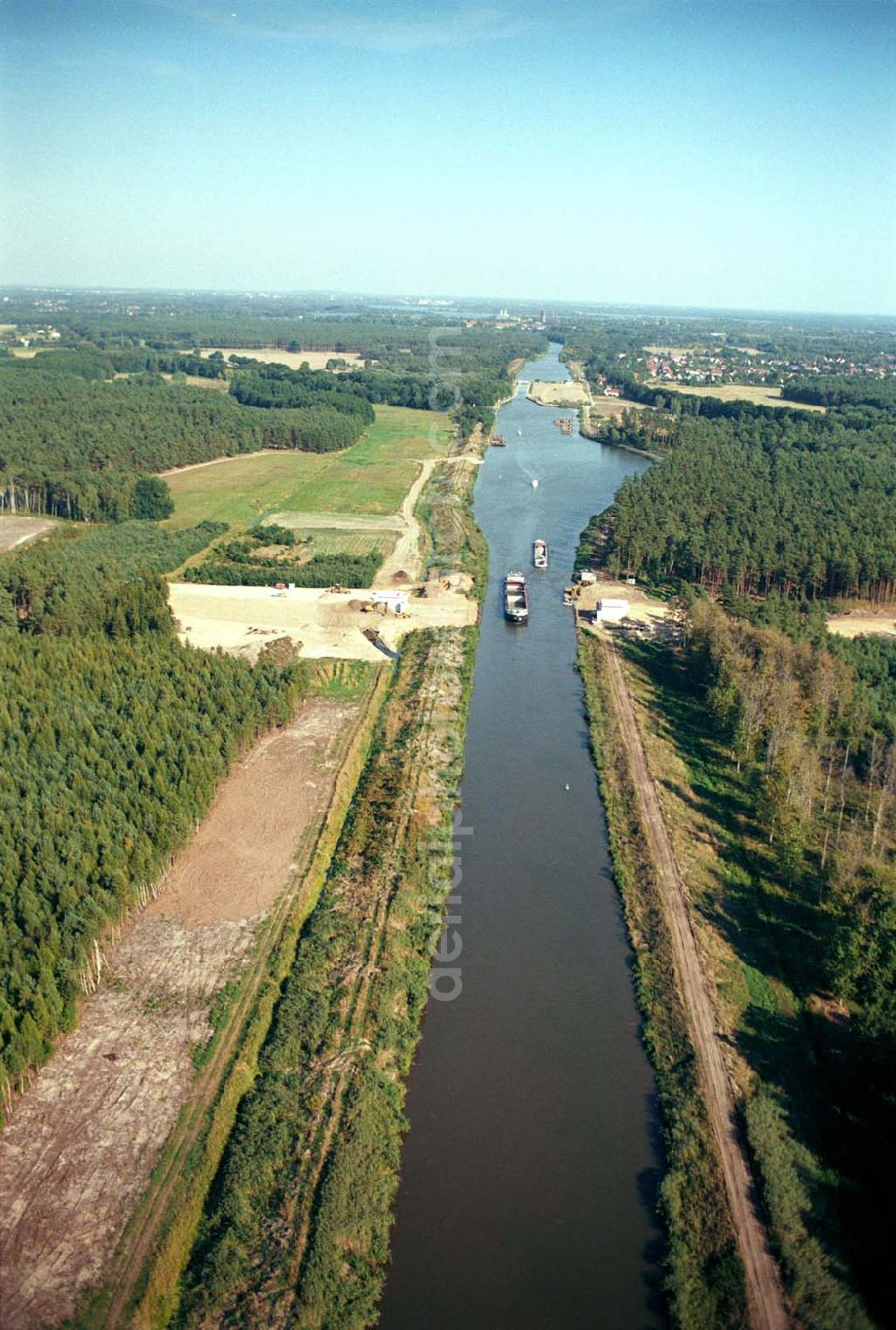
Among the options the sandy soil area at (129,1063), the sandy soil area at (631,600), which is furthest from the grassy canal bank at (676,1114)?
the sandy soil area at (631,600)

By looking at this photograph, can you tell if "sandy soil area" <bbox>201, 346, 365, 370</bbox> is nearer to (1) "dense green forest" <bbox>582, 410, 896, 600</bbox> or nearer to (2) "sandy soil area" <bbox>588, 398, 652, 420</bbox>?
(2) "sandy soil area" <bbox>588, 398, 652, 420</bbox>

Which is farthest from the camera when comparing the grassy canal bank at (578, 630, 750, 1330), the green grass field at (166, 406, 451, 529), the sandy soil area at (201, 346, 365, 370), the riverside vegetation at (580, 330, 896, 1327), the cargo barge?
the sandy soil area at (201, 346, 365, 370)

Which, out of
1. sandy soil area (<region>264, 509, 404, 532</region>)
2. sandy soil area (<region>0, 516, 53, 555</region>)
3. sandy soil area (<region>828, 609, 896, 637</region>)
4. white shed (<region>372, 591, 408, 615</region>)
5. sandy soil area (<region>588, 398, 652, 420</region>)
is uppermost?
sandy soil area (<region>588, 398, 652, 420</region>)

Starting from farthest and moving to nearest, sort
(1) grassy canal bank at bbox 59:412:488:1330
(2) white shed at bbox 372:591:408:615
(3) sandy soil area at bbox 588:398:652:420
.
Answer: (3) sandy soil area at bbox 588:398:652:420, (2) white shed at bbox 372:591:408:615, (1) grassy canal bank at bbox 59:412:488:1330

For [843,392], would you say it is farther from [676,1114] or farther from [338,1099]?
[338,1099]

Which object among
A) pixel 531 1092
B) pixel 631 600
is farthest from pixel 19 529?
pixel 531 1092

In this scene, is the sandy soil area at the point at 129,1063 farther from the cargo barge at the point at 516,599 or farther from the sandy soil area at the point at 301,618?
the cargo barge at the point at 516,599

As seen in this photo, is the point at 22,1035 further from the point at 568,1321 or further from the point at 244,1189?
the point at 568,1321

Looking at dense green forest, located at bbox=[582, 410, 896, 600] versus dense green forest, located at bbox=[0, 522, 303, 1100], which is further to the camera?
dense green forest, located at bbox=[582, 410, 896, 600]

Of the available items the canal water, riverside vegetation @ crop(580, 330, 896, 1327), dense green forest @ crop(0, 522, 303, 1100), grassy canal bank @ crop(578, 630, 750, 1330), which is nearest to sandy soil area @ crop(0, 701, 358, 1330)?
dense green forest @ crop(0, 522, 303, 1100)
